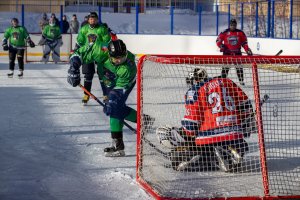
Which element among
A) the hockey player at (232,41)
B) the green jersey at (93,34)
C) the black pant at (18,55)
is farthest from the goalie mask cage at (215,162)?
the black pant at (18,55)

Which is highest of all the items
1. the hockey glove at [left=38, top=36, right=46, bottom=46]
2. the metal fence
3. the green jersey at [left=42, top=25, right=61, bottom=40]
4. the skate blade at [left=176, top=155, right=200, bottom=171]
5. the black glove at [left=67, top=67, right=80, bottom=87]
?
the metal fence

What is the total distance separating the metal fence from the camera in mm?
16047

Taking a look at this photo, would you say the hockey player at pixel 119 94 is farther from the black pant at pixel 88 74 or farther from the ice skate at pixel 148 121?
the black pant at pixel 88 74

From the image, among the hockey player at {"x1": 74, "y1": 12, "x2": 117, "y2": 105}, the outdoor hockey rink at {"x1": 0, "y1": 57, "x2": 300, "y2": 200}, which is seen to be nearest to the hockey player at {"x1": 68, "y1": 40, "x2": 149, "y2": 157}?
the outdoor hockey rink at {"x1": 0, "y1": 57, "x2": 300, "y2": 200}

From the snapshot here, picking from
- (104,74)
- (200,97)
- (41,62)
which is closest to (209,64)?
(200,97)

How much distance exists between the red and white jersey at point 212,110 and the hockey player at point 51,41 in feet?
38.9

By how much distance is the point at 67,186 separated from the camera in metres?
4.49

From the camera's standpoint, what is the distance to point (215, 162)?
15.6ft

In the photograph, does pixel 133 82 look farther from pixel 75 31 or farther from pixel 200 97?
pixel 75 31

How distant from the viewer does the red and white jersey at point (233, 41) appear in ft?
36.4

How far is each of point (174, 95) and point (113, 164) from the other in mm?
1009

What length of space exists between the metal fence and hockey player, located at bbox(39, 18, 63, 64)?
82.1 inches

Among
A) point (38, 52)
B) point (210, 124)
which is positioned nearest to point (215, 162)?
point (210, 124)

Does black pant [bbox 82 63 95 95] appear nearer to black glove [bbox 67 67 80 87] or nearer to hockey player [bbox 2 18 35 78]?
black glove [bbox 67 67 80 87]
